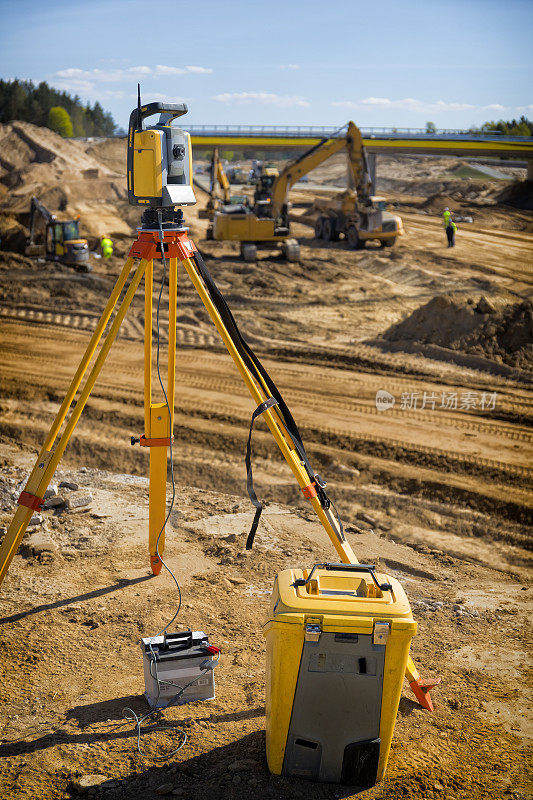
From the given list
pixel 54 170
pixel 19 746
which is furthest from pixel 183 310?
pixel 54 170

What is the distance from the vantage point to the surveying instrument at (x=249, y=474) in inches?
134

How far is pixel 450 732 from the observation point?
13.7 feet

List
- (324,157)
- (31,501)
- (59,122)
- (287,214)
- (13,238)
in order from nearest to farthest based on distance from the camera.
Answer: (31,501) → (13,238) → (287,214) → (324,157) → (59,122)

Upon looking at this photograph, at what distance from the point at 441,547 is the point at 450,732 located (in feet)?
11.8

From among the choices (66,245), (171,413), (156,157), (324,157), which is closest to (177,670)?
(171,413)

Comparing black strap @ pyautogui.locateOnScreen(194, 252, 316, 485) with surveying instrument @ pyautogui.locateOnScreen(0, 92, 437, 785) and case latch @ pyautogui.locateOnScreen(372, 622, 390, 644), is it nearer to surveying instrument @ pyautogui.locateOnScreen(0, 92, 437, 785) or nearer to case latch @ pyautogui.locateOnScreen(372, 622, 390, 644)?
surveying instrument @ pyautogui.locateOnScreen(0, 92, 437, 785)

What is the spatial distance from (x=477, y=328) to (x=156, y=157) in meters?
10.6

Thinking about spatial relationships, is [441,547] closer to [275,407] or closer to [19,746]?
[275,407]

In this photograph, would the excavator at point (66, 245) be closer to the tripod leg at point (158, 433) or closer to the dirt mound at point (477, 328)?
the dirt mound at point (477, 328)

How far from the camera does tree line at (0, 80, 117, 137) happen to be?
63.8 metres

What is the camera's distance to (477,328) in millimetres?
13938

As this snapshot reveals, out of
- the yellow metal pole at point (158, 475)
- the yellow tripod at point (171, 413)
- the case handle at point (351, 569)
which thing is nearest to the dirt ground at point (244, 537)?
the yellow metal pole at point (158, 475)

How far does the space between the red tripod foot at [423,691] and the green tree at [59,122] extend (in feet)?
246

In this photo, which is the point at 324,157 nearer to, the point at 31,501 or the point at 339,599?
the point at 31,501
